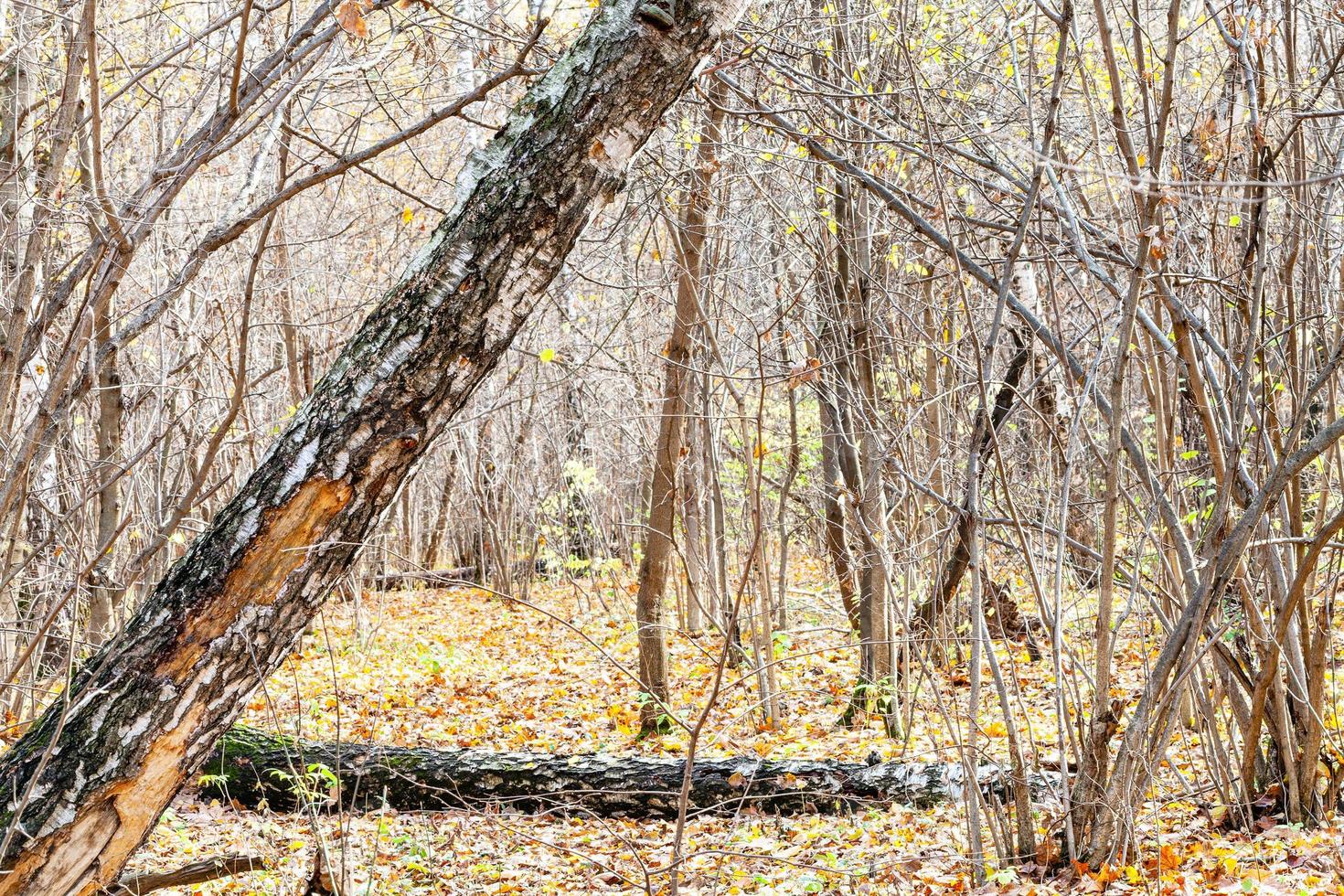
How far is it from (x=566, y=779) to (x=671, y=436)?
2140 millimetres

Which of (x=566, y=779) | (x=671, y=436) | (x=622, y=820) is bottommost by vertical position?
(x=622, y=820)

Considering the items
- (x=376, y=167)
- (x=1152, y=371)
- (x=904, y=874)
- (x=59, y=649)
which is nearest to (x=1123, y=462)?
(x=1152, y=371)

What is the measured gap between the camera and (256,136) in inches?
368

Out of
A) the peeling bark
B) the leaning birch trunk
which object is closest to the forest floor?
the peeling bark

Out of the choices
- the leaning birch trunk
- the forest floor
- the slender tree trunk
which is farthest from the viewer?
the slender tree trunk

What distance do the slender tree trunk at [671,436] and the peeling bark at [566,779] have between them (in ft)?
2.73

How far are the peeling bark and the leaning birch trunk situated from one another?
2557 millimetres

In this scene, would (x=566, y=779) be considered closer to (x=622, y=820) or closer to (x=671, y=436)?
(x=622, y=820)

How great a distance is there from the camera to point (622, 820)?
518cm

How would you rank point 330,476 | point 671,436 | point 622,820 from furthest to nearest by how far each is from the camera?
point 671,436 < point 622,820 < point 330,476

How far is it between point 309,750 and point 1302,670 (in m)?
4.59

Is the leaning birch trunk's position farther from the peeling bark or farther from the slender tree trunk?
the slender tree trunk

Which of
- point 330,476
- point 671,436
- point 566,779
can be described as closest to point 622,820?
point 566,779

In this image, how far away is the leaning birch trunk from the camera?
2.35 meters
